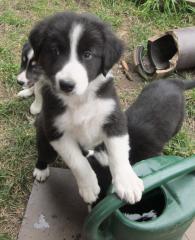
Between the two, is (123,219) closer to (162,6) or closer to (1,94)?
(1,94)

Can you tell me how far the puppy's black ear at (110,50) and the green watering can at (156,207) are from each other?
0.57 metres

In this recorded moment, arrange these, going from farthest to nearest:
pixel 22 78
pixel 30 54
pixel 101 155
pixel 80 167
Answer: pixel 22 78 → pixel 30 54 → pixel 101 155 → pixel 80 167

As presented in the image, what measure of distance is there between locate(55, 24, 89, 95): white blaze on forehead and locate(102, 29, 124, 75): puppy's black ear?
0.20 m

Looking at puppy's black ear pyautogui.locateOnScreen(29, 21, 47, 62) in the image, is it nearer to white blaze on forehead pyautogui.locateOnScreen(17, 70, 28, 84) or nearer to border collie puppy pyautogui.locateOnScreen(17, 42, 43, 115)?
border collie puppy pyautogui.locateOnScreen(17, 42, 43, 115)

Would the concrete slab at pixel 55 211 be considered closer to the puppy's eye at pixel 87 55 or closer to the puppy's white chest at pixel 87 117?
the puppy's white chest at pixel 87 117

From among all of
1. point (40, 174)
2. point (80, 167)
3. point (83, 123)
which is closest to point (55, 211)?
point (40, 174)

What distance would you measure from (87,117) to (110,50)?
0.43 meters

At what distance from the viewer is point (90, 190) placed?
2.85m

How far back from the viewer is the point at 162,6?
17.0 ft

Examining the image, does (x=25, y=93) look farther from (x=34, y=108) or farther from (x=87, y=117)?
(x=87, y=117)

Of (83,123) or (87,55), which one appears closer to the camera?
(87,55)

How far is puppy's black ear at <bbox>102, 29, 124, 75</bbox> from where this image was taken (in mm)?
2662

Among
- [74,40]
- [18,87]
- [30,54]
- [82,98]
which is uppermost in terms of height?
[74,40]

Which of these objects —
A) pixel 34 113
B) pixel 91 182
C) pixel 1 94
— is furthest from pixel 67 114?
pixel 1 94
